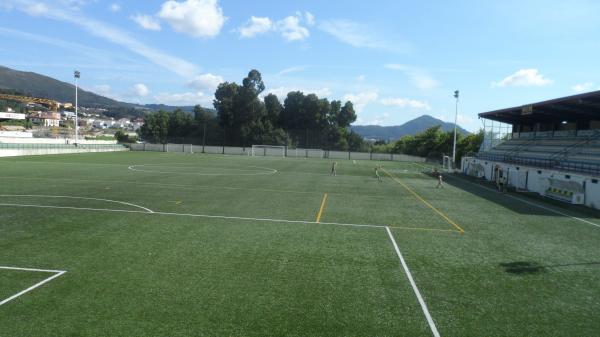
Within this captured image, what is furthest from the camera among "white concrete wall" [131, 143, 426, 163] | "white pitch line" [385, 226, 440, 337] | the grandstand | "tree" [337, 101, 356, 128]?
"tree" [337, 101, 356, 128]

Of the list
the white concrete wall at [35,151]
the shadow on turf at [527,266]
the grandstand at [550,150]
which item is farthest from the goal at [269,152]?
the shadow on turf at [527,266]

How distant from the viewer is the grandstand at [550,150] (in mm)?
25406

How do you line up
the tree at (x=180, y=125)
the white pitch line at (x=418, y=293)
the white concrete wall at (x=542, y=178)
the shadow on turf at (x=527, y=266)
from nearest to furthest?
the white pitch line at (x=418, y=293), the shadow on turf at (x=527, y=266), the white concrete wall at (x=542, y=178), the tree at (x=180, y=125)

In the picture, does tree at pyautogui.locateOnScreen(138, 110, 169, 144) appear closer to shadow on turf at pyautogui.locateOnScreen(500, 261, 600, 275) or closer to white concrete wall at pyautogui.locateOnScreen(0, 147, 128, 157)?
white concrete wall at pyautogui.locateOnScreen(0, 147, 128, 157)

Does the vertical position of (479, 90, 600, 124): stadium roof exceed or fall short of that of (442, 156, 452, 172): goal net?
it exceeds it

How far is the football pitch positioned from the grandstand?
21.7ft

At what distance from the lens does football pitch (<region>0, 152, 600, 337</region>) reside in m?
7.14

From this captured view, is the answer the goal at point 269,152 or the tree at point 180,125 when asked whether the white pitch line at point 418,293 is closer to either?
the goal at point 269,152

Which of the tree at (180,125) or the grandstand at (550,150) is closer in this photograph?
the grandstand at (550,150)

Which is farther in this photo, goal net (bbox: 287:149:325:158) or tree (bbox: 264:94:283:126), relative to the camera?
tree (bbox: 264:94:283:126)

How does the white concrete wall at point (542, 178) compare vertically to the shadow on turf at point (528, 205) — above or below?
above

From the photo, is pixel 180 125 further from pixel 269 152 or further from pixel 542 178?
pixel 542 178

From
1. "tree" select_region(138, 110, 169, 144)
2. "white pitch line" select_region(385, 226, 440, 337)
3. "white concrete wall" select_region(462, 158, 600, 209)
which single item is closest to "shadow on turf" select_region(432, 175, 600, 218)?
"white concrete wall" select_region(462, 158, 600, 209)

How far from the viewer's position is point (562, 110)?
117ft
